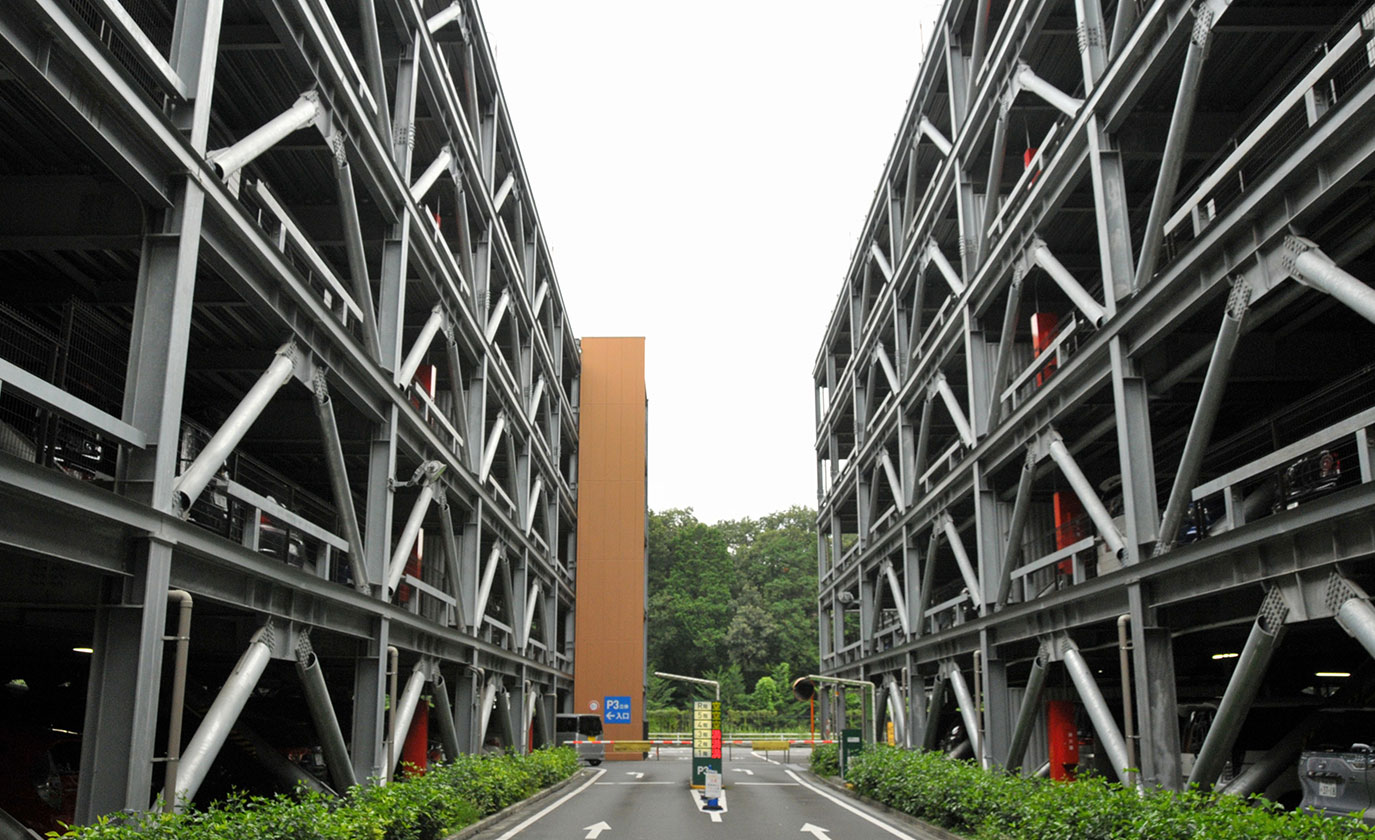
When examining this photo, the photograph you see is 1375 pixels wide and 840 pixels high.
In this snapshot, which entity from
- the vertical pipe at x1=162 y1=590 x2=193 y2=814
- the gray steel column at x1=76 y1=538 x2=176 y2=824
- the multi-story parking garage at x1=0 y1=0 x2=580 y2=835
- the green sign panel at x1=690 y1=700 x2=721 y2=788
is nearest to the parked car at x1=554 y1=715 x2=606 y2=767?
the multi-story parking garage at x1=0 y1=0 x2=580 y2=835

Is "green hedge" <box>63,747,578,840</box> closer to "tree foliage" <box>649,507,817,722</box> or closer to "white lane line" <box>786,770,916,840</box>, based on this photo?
"white lane line" <box>786,770,916,840</box>

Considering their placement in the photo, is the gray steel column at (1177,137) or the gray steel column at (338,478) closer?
the gray steel column at (1177,137)

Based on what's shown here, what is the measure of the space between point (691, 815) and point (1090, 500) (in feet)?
39.1

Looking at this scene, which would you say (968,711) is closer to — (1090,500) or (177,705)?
(1090,500)

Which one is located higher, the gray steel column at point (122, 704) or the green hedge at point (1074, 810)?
the gray steel column at point (122, 704)

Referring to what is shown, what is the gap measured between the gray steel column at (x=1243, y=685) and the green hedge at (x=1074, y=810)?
41cm

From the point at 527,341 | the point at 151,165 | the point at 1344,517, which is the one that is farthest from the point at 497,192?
the point at 1344,517

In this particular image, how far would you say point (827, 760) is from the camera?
37312 millimetres

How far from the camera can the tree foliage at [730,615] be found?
87000mm

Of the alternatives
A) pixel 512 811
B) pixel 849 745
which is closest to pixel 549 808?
pixel 512 811

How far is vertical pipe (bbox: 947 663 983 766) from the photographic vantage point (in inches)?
940

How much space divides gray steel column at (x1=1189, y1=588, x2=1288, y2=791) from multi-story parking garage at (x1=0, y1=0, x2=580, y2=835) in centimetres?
1211

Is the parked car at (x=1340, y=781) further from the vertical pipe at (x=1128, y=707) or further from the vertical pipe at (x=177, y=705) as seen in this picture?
the vertical pipe at (x=177, y=705)

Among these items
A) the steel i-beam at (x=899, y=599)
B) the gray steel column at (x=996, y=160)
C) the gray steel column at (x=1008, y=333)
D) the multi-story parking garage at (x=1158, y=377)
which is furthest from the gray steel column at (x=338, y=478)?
the steel i-beam at (x=899, y=599)
